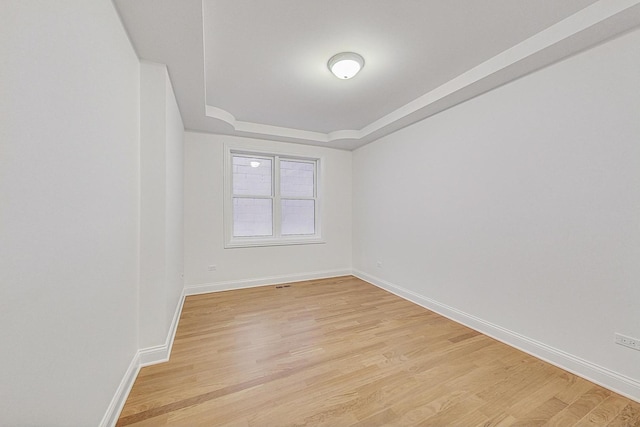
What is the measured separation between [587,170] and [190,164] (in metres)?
4.33

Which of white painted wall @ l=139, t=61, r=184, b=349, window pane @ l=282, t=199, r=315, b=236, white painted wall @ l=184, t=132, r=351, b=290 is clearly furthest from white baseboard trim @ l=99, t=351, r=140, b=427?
window pane @ l=282, t=199, r=315, b=236

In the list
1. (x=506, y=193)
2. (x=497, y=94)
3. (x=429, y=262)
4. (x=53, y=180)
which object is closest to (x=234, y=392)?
(x=53, y=180)

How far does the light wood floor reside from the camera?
58.4 inches

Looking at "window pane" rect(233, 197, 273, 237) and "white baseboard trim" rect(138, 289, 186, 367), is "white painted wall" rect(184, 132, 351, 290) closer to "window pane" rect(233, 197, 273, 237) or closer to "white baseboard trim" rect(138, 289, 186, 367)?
"window pane" rect(233, 197, 273, 237)

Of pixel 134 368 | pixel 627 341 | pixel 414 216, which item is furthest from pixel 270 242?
pixel 627 341

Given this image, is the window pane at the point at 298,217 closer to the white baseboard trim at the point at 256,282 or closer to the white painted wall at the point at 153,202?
the white baseboard trim at the point at 256,282

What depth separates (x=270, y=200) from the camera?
14.5ft

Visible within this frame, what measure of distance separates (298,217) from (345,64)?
9.44 ft

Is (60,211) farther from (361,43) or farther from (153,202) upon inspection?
(361,43)

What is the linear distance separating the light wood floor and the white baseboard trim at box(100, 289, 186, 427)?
2.4 inches

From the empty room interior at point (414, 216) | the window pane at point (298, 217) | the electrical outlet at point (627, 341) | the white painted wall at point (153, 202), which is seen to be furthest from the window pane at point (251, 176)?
the electrical outlet at point (627, 341)

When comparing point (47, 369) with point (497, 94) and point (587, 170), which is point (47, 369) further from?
point (497, 94)

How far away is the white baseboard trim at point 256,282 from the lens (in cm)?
368

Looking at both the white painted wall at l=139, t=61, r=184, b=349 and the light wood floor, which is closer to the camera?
the light wood floor
